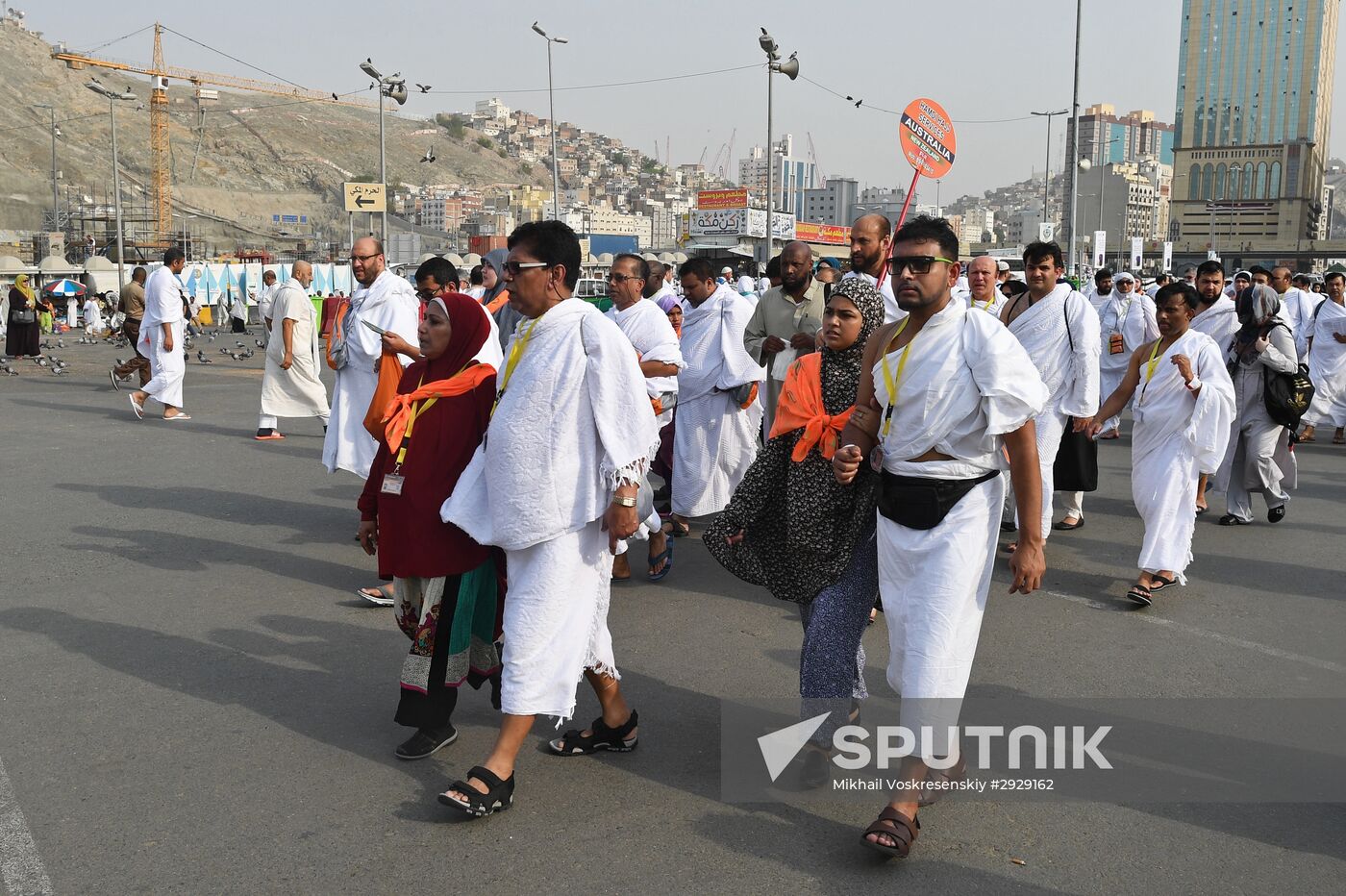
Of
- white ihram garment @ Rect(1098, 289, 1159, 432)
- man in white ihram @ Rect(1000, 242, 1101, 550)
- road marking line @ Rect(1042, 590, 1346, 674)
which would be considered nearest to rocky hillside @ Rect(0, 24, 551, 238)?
white ihram garment @ Rect(1098, 289, 1159, 432)

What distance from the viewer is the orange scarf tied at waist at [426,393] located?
4273mm

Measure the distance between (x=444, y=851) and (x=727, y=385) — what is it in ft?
15.2

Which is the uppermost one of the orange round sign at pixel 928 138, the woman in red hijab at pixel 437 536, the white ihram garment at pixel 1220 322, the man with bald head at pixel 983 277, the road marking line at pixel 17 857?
the orange round sign at pixel 928 138

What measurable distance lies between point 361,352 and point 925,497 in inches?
193

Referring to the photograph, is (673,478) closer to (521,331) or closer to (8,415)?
(521,331)

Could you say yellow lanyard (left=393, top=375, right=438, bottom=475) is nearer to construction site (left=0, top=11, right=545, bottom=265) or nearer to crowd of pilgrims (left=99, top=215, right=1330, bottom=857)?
crowd of pilgrims (left=99, top=215, right=1330, bottom=857)

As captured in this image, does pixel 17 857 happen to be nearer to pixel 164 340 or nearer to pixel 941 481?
pixel 941 481

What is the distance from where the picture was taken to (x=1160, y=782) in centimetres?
411

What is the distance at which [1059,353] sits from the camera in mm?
7508

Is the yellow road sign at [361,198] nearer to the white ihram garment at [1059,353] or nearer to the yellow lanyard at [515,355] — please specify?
the white ihram garment at [1059,353]

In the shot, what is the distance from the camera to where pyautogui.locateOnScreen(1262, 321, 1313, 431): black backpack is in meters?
8.84

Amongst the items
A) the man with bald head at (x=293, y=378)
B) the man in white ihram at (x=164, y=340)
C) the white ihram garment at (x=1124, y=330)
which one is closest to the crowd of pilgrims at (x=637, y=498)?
the man with bald head at (x=293, y=378)

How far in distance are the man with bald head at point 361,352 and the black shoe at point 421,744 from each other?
334cm

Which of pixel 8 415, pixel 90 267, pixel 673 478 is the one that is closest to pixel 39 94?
pixel 90 267
